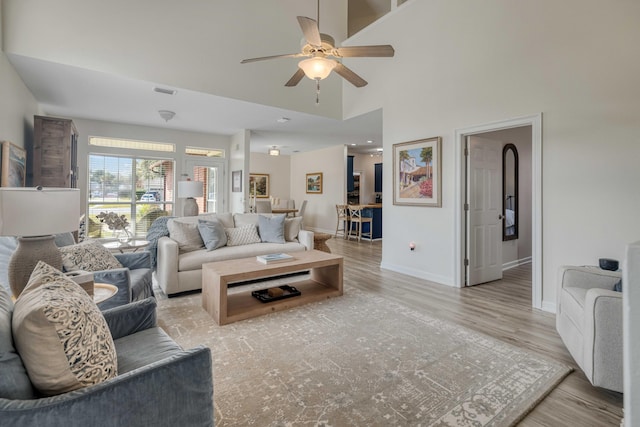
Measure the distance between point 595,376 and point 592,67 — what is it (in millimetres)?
2738

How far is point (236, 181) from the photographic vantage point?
23.2 feet

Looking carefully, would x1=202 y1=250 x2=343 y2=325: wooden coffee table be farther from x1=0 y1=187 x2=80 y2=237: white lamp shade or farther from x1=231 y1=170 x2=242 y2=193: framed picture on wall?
x1=231 y1=170 x2=242 y2=193: framed picture on wall

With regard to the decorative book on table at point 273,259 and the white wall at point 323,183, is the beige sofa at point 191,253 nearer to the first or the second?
the decorative book on table at point 273,259

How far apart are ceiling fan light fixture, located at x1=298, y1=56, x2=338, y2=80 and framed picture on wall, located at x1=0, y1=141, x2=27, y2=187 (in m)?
3.18

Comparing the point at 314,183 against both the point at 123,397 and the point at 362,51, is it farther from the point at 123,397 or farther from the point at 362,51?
the point at 123,397

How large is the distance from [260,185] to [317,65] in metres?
7.96

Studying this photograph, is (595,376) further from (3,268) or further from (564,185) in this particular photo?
(3,268)

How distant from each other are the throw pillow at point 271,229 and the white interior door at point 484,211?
2.63m

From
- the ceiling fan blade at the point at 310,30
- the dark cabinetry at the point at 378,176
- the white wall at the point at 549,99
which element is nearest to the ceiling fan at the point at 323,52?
the ceiling fan blade at the point at 310,30

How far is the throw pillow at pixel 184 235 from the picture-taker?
3.87 meters

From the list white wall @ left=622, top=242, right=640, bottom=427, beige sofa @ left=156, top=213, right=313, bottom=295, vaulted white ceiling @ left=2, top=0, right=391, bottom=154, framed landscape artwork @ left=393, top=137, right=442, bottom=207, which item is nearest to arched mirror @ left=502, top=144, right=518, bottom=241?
framed landscape artwork @ left=393, top=137, right=442, bottom=207

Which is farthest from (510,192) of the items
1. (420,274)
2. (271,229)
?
(271,229)

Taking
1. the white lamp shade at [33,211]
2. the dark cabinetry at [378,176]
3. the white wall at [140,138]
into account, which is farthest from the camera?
the dark cabinetry at [378,176]

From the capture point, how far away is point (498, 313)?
10.3 feet
